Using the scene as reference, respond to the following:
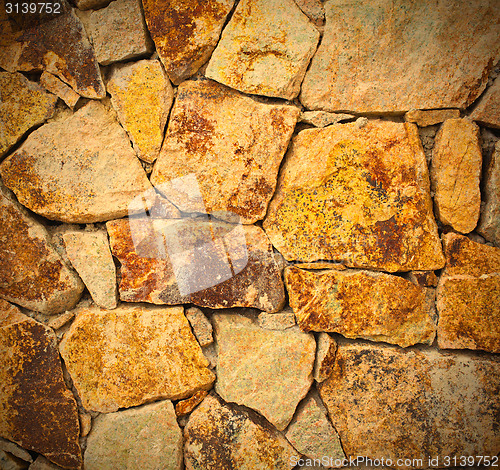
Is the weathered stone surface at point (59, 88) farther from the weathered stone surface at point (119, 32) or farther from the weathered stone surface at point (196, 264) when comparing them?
the weathered stone surface at point (196, 264)

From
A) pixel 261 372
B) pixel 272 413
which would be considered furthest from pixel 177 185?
pixel 272 413

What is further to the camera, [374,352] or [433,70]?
[374,352]

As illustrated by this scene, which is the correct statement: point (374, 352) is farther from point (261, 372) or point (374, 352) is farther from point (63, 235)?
point (63, 235)

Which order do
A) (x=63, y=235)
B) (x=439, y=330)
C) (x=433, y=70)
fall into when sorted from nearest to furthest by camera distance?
(x=433, y=70)
(x=439, y=330)
(x=63, y=235)

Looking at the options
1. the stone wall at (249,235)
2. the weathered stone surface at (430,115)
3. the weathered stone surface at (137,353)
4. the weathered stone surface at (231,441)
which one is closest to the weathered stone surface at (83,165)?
the stone wall at (249,235)

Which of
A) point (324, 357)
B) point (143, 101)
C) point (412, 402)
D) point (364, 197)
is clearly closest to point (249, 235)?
point (364, 197)

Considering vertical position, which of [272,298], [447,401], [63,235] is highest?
[63,235]

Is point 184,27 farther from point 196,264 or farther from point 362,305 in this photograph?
point 362,305

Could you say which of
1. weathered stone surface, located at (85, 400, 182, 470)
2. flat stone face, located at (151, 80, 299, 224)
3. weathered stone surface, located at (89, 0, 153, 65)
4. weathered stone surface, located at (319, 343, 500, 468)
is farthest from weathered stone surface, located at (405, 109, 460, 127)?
weathered stone surface, located at (85, 400, 182, 470)
